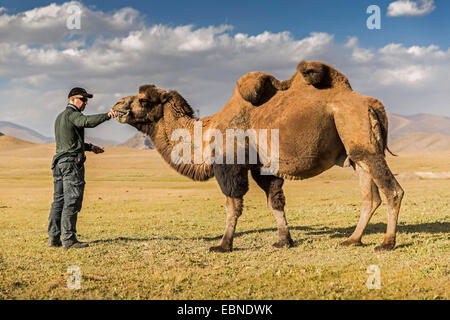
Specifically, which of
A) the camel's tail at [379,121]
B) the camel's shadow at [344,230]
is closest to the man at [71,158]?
the camel's shadow at [344,230]

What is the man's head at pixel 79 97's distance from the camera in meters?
9.12

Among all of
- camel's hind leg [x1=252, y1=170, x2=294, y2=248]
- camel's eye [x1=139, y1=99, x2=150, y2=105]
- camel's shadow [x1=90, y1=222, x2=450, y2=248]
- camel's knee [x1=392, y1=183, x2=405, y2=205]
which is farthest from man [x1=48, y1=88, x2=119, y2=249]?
camel's knee [x1=392, y1=183, x2=405, y2=205]

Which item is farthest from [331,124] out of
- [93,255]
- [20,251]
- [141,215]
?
[141,215]

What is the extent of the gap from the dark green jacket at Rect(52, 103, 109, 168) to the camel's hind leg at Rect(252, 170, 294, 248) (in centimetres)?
341

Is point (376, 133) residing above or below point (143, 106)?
below

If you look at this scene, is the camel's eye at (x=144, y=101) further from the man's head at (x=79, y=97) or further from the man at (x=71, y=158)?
the man's head at (x=79, y=97)

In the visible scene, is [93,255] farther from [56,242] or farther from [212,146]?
[212,146]

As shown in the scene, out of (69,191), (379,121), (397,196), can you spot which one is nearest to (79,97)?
(69,191)

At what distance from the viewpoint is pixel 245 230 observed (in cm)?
1147

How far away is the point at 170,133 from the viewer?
9.20 m

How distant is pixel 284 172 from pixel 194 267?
264cm

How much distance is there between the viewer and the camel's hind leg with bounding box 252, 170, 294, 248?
891 cm

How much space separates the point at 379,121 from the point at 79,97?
5990 mm

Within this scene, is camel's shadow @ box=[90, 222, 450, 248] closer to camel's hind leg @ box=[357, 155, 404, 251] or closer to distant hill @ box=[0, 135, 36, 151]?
camel's hind leg @ box=[357, 155, 404, 251]
